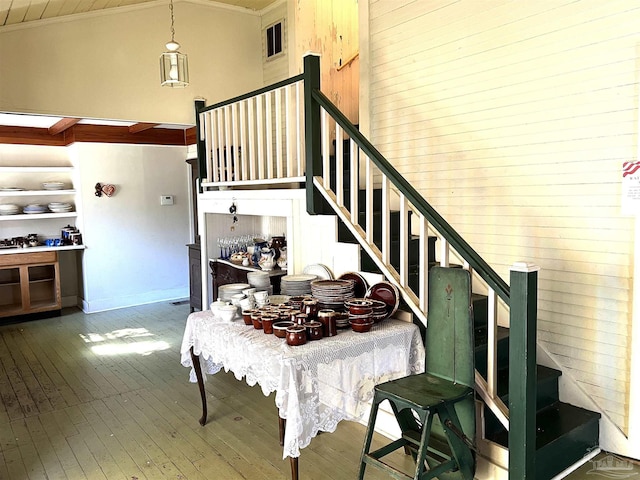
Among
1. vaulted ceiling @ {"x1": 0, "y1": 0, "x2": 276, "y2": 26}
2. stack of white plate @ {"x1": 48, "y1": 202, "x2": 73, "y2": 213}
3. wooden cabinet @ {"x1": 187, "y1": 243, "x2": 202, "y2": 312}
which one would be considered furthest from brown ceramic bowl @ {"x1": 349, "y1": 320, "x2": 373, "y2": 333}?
stack of white plate @ {"x1": 48, "y1": 202, "x2": 73, "y2": 213}

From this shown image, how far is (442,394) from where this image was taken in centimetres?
253

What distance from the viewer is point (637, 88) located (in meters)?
2.87

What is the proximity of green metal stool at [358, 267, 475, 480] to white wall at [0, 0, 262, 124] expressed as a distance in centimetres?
425

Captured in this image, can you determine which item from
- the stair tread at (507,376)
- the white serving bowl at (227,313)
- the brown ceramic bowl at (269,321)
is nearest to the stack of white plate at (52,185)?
the white serving bowl at (227,313)

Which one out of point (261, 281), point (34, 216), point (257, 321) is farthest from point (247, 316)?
point (34, 216)

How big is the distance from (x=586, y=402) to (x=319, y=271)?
6.23ft

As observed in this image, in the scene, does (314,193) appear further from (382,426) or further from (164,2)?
(164,2)

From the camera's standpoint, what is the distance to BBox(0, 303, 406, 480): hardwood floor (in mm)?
3082

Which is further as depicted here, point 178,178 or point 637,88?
point 178,178

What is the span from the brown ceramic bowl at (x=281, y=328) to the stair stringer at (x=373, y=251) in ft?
2.36

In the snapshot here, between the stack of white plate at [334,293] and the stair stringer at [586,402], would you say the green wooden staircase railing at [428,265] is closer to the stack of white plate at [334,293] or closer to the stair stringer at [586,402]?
the stair stringer at [586,402]

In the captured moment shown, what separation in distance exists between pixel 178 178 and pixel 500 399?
6.32 m

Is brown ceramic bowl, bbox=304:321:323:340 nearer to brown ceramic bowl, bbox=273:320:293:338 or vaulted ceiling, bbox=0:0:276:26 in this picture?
brown ceramic bowl, bbox=273:320:293:338

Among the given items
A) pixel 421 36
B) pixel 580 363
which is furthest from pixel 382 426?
pixel 421 36
